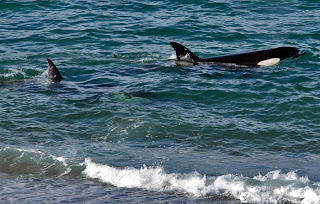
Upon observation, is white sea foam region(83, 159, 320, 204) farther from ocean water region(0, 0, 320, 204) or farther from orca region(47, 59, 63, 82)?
orca region(47, 59, 63, 82)

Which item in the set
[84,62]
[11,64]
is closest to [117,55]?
[84,62]

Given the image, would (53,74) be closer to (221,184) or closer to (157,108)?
(157,108)

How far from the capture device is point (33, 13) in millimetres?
26125

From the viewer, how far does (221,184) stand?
1156 cm

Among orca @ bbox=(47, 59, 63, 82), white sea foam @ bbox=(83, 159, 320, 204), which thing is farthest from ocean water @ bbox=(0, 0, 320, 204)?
orca @ bbox=(47, 59, 63, 82)

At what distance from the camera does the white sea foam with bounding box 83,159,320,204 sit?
11.1 m

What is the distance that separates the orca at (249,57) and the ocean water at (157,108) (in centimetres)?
32

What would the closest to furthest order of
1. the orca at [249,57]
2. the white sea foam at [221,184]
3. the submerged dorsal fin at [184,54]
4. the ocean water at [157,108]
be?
the white sea foam at [221,184]
the ocean water at [157,108]
the orca at [249,57]
the submerged dorsal fin at [184,54]

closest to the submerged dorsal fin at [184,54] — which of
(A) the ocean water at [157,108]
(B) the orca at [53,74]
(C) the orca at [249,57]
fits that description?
(C) the orca at [249,57]

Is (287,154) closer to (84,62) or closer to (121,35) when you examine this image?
(84,62)

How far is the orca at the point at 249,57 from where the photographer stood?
64.2 feet

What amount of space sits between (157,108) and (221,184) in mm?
4755

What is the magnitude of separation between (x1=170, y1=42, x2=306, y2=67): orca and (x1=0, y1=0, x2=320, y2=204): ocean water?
1.05 feet

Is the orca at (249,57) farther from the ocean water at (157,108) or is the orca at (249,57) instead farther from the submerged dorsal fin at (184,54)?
the ocean water at (157,108)
